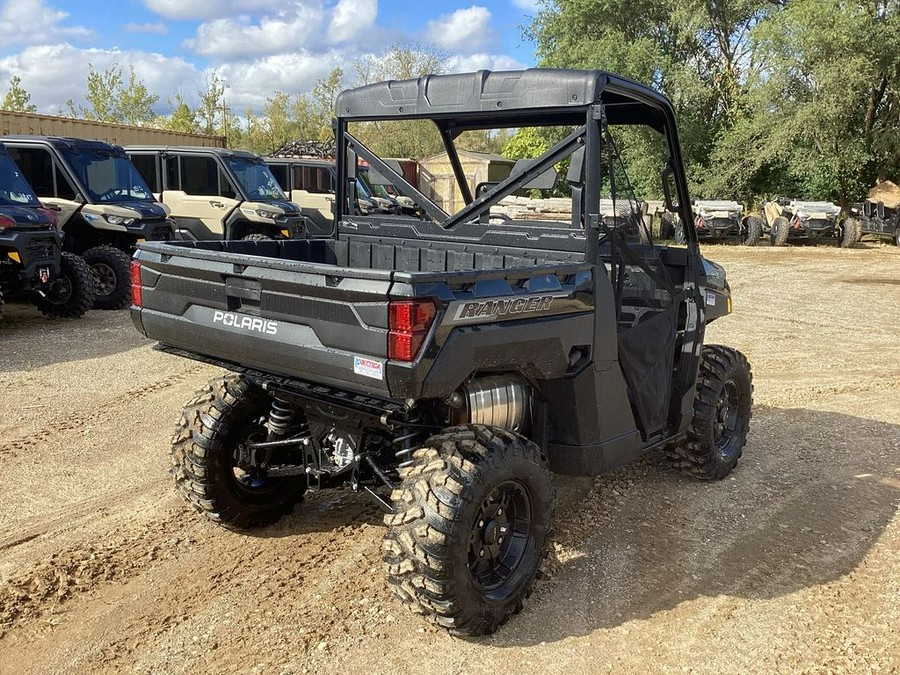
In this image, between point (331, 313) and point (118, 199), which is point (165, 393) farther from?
point (118, 199)

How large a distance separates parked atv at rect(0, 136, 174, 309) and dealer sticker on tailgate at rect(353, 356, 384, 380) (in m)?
8.46

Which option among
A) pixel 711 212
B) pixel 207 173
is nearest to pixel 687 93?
pixel 711 212

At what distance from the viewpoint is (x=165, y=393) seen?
22.2 ft

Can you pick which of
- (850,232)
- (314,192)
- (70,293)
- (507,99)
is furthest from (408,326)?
(850,232)

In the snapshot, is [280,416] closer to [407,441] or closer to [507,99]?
[407,441]

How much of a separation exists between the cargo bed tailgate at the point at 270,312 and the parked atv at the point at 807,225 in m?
20.2

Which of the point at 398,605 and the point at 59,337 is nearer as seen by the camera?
the point at 398,605

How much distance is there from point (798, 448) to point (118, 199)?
9.30 metres

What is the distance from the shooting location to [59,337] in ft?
29.1

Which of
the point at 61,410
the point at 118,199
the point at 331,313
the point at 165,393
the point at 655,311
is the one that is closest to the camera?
the point at 331,313

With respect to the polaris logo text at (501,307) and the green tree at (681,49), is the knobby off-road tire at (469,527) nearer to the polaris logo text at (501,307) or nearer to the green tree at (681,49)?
the polaris logo text at (501,307)

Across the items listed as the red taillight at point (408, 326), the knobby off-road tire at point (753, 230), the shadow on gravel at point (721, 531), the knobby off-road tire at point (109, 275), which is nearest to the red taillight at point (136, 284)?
the red taillight at point (408, 326)

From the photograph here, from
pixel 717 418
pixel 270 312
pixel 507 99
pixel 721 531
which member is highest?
pixel 507 99

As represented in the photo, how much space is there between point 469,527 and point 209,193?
437 inches
